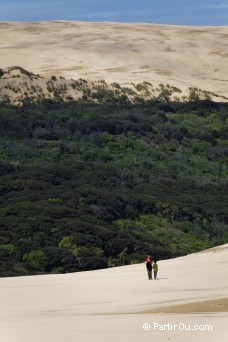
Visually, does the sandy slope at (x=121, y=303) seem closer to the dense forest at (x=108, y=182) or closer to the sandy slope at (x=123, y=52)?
the dense forest at (x=108, y=182)

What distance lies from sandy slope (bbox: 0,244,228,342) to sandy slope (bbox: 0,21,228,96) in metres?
44.2

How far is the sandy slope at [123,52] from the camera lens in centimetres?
6969

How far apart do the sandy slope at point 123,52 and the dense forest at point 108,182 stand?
8573mm

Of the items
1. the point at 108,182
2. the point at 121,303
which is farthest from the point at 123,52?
the point at 121,303

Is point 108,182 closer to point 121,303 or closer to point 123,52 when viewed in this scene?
point 121,303

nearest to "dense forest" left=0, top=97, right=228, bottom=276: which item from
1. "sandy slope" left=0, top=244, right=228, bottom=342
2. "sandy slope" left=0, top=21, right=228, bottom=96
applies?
"sandy slope" left=0, top=244, right=228, bottom=342

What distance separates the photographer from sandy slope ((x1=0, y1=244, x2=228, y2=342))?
12.8 m

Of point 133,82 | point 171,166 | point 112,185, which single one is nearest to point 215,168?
point 171,166

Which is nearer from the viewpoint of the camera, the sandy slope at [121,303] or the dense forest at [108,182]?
the sandy slope at [121,303]

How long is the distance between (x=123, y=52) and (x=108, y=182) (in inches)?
1368

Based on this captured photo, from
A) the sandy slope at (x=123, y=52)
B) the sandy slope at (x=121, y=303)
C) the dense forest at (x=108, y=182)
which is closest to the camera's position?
the sandy slope at (x=121, y=303)

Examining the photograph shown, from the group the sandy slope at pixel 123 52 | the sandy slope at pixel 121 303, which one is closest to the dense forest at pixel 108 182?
the sandy slope at pixel 121 303

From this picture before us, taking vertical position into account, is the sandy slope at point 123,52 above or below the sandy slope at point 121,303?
above

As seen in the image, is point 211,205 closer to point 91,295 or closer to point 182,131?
point 182,131
